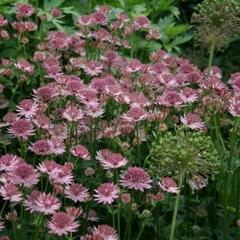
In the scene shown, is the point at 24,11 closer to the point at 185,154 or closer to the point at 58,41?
the point at 58,41

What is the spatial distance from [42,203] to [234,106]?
2.03 ft

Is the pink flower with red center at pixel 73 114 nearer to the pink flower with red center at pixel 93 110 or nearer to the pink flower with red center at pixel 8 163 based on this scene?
the pink flower with red center at pixel 93 110

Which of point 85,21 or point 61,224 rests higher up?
point 85,21

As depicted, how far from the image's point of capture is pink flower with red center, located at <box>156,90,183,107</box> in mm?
1764

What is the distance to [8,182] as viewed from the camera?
4.74 ft

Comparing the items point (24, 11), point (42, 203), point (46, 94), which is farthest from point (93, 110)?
point (24, 11)

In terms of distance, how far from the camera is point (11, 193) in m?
1.39

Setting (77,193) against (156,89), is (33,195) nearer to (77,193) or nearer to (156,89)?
(77,193)

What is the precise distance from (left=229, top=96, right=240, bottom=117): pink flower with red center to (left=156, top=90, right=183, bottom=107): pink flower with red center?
14 centimetres

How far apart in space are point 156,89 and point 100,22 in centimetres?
38

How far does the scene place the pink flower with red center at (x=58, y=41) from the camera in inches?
84.2

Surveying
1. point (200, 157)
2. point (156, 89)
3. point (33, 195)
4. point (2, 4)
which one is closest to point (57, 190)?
point (33, 195)

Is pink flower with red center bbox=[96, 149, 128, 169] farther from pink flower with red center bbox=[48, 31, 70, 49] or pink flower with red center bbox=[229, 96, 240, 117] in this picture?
pink flower with red center bbox=[48, 31, 70, 49]

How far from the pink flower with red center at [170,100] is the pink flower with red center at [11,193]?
544 millimetres
